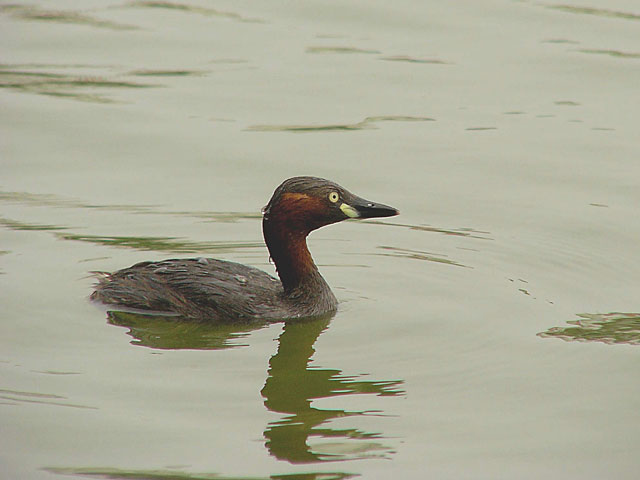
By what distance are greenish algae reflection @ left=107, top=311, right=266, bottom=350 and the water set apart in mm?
29

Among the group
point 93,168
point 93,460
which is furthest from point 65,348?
point 93,168

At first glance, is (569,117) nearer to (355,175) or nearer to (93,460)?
(355,175)

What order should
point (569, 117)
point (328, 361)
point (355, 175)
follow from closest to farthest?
point (328, 361) → point (355, 175) → point (569, 117)

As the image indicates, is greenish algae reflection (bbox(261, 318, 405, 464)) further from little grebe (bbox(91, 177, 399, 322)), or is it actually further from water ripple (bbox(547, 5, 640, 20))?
water ripple (bbox(547, 5, 640, 20))

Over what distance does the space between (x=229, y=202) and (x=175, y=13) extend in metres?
5.85

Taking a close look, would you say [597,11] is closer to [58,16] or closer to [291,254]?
[58,16]

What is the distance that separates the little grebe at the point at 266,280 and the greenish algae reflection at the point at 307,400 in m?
0.20

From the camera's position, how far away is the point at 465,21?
1470cm

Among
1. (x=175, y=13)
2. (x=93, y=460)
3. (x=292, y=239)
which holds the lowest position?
(x=93, y=460)

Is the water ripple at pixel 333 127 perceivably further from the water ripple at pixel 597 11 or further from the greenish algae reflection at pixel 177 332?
the greenish algae reflection at pixel 177 332

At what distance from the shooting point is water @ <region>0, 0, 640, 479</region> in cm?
644

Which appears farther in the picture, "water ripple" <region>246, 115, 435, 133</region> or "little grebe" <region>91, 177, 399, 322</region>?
"water ripple" <region>246, 115, 435, 133</region>

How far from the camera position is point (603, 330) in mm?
7824

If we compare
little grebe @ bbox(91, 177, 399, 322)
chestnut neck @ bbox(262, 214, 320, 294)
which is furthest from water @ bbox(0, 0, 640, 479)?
chestnut neck @ bbox(262, 214, 320, 294)
